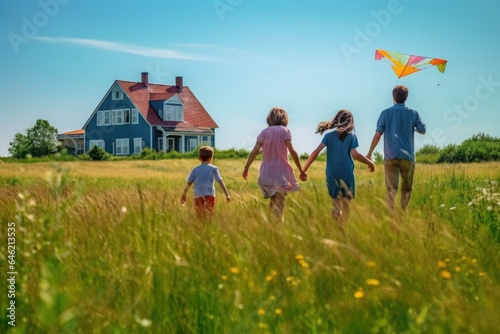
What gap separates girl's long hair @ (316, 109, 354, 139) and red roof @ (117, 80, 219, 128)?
1740 inches

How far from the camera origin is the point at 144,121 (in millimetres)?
52219

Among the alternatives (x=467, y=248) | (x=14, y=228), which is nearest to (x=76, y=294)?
(x=14, y=228)

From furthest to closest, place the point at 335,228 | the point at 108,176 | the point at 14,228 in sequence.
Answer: the point at 108,176
the point at 14,228
the point at 335,228

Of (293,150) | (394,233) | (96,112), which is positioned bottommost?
(394,233)

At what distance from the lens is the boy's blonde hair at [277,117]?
28.8 ft

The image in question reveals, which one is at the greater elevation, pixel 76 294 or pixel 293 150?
pixel 293 150

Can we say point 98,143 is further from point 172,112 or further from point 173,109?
point 173,109

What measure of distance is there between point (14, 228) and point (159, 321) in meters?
2.74

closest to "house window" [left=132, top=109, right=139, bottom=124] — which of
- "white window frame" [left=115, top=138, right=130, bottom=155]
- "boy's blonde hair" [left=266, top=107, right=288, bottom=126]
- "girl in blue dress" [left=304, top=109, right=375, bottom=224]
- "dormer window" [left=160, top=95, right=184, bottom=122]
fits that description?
"white window frame" [left=115, top=138, right=130, bottom=155]

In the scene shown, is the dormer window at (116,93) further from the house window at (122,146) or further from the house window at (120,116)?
the house window at (122,146)

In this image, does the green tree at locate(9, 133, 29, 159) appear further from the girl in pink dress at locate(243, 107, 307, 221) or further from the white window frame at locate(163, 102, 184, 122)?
the girl in pink dress at locate(243, 107, 307, 221)

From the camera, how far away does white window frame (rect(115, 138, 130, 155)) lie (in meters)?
53.5

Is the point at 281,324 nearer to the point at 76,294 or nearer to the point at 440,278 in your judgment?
the point at 440,278

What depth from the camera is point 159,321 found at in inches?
149
